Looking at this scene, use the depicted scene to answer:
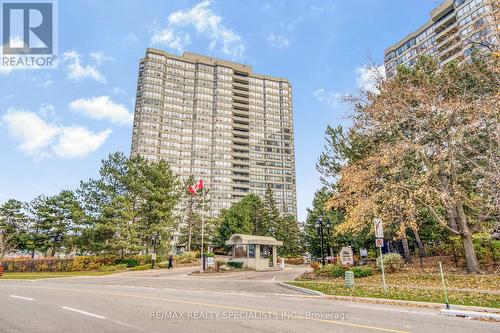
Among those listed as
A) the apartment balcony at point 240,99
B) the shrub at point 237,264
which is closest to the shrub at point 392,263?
the shrub at point 237,264

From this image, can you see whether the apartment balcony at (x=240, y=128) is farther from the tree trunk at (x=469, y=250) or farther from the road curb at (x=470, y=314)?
the road curb at (x=470, y=314)

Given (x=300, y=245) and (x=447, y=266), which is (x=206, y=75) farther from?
(x=447, y=266)

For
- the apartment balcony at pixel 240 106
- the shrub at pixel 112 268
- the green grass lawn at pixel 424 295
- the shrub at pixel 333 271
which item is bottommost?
the shrub at pixel 112 268

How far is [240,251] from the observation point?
38.1 metres

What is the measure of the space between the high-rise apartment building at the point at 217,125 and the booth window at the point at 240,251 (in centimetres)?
6084

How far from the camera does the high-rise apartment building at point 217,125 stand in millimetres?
107562

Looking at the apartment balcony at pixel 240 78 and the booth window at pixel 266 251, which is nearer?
the booth window at pixel 266 251

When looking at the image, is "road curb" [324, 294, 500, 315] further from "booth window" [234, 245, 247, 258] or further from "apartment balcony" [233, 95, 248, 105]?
"apartment balcony" [233, 95, 248, 105]

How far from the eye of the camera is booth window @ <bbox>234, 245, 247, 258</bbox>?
37.8 meters

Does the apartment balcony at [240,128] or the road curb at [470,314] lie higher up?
the apartment balcony at [240,128]

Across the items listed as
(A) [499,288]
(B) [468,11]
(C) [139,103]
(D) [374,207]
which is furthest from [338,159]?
(C) [139,103]

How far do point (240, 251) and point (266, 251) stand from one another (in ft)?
12.8

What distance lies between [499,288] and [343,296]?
6569 millimetres

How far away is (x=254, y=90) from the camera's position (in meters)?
132
